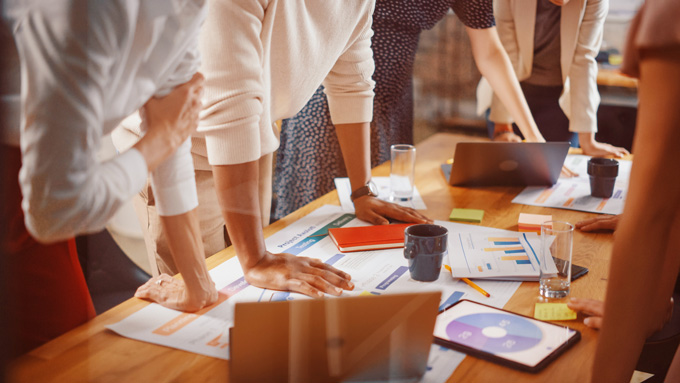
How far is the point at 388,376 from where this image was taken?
704 millimetres

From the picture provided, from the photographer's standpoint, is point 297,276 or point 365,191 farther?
point 365,191

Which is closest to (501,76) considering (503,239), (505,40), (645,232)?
(505,40)

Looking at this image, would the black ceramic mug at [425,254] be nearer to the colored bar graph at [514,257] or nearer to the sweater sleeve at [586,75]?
the colored bar graph at [514,257]

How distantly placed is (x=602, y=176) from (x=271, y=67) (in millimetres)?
859

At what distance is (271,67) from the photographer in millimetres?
1009

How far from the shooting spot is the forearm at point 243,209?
87 centimetres

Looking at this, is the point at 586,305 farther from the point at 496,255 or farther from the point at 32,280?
the point at 32,280

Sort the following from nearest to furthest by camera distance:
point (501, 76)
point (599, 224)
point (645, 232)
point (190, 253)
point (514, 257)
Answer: point (645, 232), point (190, 253), point (514, 257), point (599, 224), point (501, 76)

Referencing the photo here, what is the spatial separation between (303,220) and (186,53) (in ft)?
2.22

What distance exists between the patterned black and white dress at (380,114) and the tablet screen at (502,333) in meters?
0.55

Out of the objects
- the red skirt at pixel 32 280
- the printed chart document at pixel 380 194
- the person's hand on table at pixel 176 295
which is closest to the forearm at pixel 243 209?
the person's hand on table at pixel 176 295

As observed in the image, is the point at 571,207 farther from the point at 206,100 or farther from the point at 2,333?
the point at 2,333

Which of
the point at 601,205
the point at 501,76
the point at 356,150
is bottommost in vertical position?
the point at 601,205

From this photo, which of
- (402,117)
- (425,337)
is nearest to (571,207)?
(402,117)
